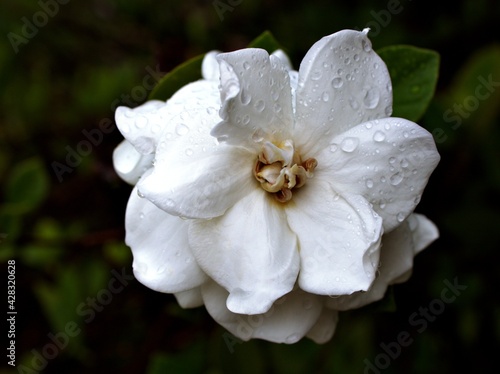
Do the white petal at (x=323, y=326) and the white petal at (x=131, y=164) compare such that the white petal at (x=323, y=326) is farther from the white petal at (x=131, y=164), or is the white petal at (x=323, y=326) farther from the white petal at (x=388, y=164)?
the white petal at (x=131, y=164)

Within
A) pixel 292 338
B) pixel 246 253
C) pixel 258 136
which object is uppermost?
pixel 258 136

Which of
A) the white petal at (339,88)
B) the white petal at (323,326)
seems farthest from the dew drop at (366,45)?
the white petal at (323,326)

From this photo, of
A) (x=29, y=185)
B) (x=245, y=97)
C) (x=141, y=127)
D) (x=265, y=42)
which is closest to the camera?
(x=245, y=97)

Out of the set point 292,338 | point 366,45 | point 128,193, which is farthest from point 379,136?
point 128,193

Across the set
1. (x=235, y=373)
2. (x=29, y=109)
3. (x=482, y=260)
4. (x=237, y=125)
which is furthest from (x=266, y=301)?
(x=29, y=109)

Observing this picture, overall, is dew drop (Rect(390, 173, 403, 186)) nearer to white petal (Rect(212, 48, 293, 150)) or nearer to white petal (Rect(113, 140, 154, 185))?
white petal (Rect(212, 48, 293, 150))

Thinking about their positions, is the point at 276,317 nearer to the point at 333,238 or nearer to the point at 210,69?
the point at 333,238
